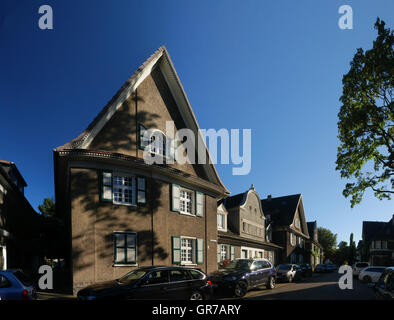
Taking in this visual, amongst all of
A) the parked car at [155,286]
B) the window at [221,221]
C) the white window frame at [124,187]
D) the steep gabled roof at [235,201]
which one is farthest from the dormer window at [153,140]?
the steep gabled roof at [235,201]

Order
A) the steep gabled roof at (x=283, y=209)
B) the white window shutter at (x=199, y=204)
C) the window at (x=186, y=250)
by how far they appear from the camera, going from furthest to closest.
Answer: the steep gabled roof at (x=283, y=209)
the white window shutter at (x=199, y=204)
the window at (x=186, y=250)

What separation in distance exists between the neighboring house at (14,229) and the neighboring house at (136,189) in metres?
4.09

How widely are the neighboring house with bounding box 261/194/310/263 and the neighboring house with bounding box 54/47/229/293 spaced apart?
82.1 ft

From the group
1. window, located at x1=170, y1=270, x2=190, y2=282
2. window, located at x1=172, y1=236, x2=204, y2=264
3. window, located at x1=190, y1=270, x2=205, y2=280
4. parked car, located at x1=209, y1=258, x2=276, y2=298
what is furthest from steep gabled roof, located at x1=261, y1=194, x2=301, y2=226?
window, located at x1=170, y1=270, x2=190, y2=282

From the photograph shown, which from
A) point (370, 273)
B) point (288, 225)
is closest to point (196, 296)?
point (370, 273)

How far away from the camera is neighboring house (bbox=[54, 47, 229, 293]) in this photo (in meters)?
13.8

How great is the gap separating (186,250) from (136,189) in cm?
543

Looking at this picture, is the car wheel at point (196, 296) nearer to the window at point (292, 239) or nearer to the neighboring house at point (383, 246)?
the window at point (292, 239)

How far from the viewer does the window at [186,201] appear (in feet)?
61.8

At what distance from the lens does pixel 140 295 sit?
862 centimetres

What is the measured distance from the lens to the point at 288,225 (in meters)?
42.1

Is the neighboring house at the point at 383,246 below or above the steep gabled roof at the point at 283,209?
below

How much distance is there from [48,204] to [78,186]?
29993mm
